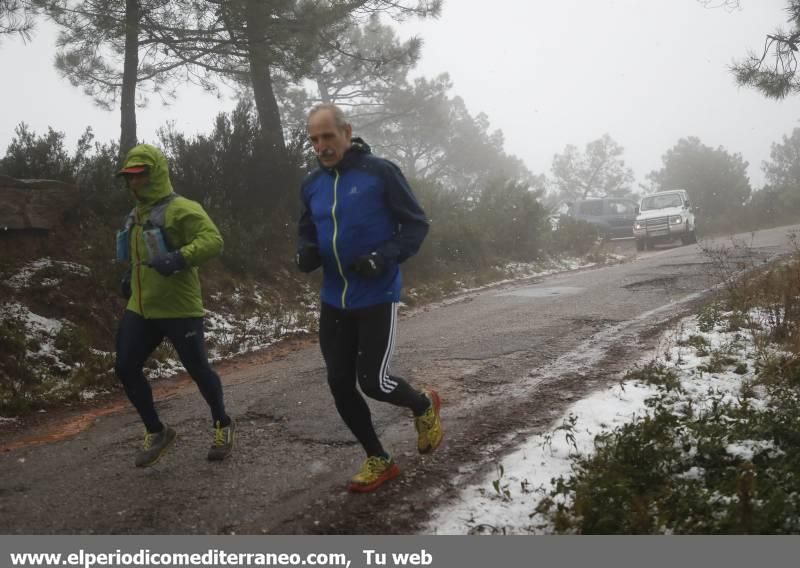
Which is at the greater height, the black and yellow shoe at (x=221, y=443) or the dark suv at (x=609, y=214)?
the dark suv at (x=609, y=214)

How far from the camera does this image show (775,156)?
205ft

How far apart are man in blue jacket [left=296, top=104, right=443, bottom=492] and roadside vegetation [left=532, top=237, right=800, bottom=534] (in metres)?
A: 1.02

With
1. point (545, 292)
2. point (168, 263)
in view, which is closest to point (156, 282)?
point (168, 263)

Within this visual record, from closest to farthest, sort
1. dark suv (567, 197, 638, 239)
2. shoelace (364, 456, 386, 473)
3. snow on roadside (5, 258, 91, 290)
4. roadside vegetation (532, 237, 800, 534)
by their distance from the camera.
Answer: roadside vegetation (532, 237, 800, 534), shoelace (364, 456, 386, 473), snow on roadside (5, 258, 91, 290), dark suv (567, 197, 638, 239)

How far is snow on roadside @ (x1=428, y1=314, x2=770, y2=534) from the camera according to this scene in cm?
310

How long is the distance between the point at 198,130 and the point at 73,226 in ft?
11.8

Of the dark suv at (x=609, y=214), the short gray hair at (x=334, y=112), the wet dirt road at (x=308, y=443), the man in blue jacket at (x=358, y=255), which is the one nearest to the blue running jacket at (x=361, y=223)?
the man in blue jacket at (x=358, y=255)

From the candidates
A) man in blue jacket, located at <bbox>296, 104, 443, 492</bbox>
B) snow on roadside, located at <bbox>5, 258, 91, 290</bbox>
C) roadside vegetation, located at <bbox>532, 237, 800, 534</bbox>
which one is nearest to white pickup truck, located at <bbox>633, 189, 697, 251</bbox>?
roadside vegetation, located at <bbox>532, 237, 800, 534</bbox>

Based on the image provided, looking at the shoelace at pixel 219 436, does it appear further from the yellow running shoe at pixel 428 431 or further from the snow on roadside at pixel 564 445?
the snow on roadside at pixel 564 445

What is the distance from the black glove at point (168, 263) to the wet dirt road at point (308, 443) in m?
1.22

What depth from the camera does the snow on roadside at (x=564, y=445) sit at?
10.2 feet

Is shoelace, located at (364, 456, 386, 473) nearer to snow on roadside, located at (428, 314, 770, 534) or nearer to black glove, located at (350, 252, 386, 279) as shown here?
snow on roadside, located at (428, 314, 770, 534)

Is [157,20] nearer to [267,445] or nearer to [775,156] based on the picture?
[267,445]

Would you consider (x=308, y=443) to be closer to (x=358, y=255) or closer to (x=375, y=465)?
(x=375, y=465)
